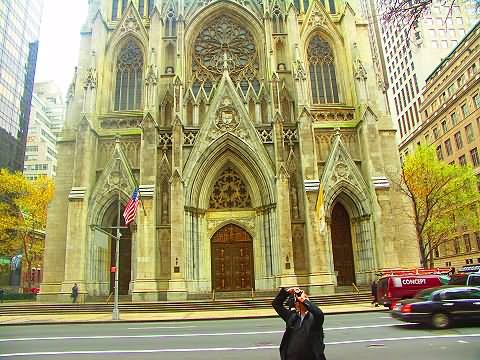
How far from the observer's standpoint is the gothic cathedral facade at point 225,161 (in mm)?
25828

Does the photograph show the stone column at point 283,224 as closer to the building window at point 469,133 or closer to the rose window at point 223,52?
the rose window at point 223,52

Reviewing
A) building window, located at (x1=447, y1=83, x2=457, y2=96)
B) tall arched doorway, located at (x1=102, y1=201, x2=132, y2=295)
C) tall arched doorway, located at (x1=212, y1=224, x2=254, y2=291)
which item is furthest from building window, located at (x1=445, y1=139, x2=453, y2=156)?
tall arched doorway, located at (x1=102, y1=201, x2=132, y2=295)

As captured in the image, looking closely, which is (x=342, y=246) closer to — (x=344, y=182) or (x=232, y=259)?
(x=344, y=182)

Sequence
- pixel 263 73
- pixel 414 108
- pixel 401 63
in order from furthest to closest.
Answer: pixel 401 63, pixel 414 108, pixel 263 73

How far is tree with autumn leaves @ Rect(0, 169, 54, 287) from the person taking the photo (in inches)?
1500

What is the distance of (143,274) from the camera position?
24750 mm

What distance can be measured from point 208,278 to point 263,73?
622 inches

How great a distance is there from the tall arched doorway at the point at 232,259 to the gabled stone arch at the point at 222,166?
7.51 ft

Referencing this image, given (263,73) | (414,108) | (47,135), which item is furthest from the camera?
(47,135)

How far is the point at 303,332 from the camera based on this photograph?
4934 millimetres

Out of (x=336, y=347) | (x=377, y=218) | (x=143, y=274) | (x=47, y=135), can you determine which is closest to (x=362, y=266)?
(x=377, y=218)

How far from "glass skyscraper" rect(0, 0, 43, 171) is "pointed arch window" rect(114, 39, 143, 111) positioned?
35.8 meters

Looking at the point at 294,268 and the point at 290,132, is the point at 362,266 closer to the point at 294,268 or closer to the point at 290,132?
the point at 294,268

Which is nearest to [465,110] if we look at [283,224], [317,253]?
[317,253]
